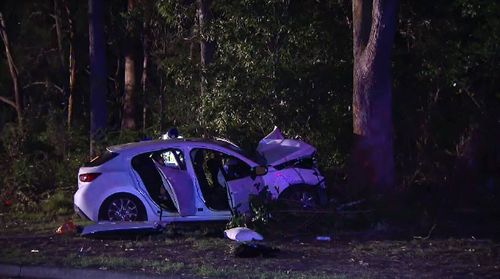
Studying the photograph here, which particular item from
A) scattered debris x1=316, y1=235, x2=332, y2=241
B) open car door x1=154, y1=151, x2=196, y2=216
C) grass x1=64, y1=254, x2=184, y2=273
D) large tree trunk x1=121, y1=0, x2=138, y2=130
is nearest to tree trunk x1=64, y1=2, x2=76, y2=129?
large tree trunk x1=121, y1=0, x2=138, y2=130

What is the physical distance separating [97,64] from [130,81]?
614cm

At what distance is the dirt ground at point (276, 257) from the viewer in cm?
962

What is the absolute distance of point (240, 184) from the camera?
13055mm

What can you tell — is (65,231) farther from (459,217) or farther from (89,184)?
(459,217)

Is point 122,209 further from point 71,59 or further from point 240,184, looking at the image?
point 71,59

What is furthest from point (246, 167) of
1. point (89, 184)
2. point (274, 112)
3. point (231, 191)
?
Answer: point (274, 112)

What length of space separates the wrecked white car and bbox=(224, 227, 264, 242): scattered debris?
871mm

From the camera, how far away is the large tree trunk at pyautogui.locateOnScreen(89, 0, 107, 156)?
2158 cm

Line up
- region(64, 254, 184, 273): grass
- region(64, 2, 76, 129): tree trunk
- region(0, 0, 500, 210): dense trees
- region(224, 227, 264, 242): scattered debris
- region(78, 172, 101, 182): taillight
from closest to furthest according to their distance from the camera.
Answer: region(64, 254, 184, 273): grass, region(224, 227, 264, 242): scattered debris, region(78, 172, 101, 182): taillight, region(0, 0, 500, 210): dense trees, region(64, 2, 76, 129): tree trunk

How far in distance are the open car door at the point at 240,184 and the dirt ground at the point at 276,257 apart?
0.61m

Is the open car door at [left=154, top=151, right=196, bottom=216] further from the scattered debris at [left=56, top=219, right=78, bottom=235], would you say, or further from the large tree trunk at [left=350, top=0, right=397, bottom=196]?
the large tree trunk at [left=350, top=0, right=397, bottom=196]

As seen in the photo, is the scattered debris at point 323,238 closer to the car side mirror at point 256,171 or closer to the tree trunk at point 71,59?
the car side mirror at point 256,171

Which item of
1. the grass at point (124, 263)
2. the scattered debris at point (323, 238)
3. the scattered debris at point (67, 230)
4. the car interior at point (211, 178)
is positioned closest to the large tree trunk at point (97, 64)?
the car interior at point (211, 178)

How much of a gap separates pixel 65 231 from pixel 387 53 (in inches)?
264
